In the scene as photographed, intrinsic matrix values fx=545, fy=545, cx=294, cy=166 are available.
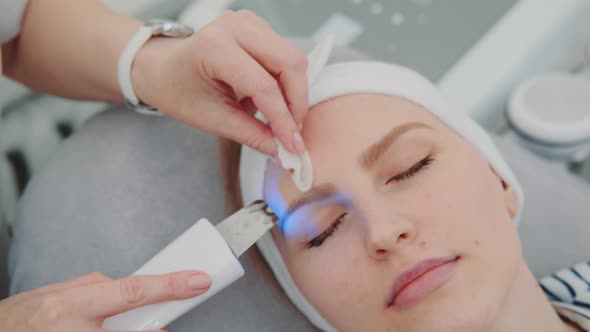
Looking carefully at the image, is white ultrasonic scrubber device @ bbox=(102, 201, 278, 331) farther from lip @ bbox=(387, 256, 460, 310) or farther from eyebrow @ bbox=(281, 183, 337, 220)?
lip @ bbox=(387, 256, 460, 310)

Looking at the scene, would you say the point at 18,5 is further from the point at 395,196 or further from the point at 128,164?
the point at 395,196

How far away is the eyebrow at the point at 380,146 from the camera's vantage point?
0.72m

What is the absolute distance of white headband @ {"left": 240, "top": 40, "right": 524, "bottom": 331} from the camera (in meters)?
0.80

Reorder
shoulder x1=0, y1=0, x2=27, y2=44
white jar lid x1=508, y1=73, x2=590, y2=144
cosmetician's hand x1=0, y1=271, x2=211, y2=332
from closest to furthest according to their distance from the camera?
cosmetician's hand x1=0, y1=271, x2=211, y2=332
shoulder x1=0, y1=0, x2=27, y2=44
white jar lid x1=508, y1=73, x2=590, y2=144

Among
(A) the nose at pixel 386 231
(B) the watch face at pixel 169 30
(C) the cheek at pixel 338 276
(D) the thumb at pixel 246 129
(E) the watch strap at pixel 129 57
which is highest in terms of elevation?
(B) the watch face at pixel 169 30

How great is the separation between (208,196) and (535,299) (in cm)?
55

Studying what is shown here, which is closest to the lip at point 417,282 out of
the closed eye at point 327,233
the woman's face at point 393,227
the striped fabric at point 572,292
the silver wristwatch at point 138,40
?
the woman's face at point 393,227

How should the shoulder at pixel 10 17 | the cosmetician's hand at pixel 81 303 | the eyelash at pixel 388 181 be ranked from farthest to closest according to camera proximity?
the shoulder at pixel 10 17 → the eyelash at pixel 388 181 → the cosmetician's hand at pixel 81 303

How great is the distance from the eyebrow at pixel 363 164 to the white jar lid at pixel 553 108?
60 centimetres

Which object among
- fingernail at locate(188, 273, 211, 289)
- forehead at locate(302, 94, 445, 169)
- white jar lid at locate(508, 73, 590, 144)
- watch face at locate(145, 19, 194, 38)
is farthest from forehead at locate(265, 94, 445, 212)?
white jar lid at locate(508, 73, 590, 144)

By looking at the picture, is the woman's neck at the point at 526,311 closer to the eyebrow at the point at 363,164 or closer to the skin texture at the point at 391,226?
the skin texture at the point at 391,226

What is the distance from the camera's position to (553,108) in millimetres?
1278

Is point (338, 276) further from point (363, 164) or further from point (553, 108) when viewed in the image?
point (553, 108)

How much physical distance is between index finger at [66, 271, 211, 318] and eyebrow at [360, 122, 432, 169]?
0.84 feet
